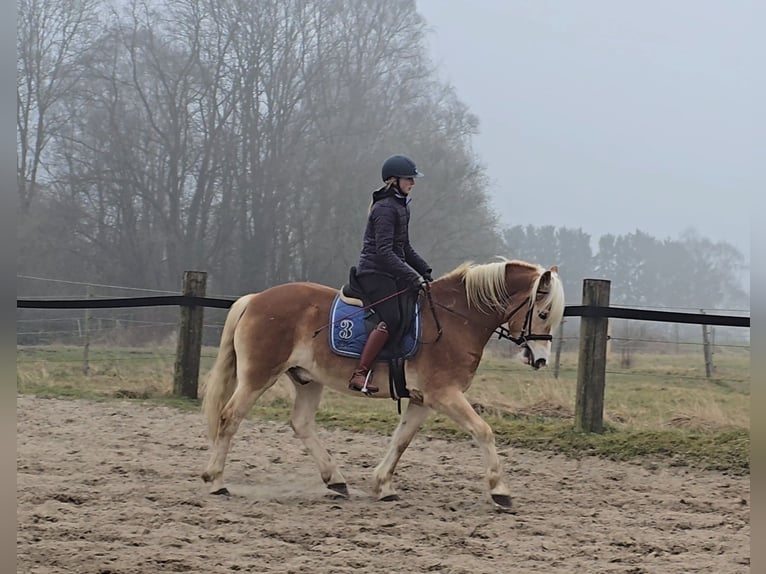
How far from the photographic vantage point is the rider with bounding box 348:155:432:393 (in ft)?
17.7

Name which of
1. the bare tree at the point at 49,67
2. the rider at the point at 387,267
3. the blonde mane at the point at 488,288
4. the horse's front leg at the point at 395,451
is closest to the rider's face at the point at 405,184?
the rider at the point at 387,267

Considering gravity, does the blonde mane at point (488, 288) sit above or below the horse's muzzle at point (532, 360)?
above

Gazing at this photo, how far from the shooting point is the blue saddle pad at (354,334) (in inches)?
215

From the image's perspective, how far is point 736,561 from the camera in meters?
3.96

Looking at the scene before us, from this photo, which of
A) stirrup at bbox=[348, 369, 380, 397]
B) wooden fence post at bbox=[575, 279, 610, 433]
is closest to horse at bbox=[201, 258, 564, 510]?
stirrup at bbox=[348, 369, 380, 397]

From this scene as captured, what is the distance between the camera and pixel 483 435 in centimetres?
517

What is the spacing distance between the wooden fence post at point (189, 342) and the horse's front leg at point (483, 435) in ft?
14.7

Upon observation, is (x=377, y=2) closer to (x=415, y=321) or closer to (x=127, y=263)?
(x=127, y=263)

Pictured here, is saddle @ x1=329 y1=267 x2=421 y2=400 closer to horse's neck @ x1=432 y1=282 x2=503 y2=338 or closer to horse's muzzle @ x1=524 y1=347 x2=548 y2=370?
horse's neck @ x1=432 y1=282 x2=503 y2=338

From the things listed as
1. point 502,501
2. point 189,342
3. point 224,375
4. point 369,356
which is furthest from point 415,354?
point 189,342

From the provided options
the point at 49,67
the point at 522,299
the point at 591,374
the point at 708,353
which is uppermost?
the point at 49,67

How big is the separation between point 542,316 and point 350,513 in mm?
1825

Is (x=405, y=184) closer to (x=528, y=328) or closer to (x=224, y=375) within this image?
(x=528, y=328)

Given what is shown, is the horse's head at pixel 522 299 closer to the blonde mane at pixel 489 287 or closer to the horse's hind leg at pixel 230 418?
the blonde mane at pixel 489 287
